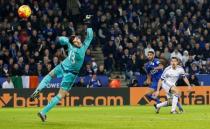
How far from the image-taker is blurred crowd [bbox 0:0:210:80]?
→ 3128 centimetres

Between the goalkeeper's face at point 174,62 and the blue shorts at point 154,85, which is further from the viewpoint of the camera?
the blue shorts at point 154,85

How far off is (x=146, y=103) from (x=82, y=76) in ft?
11.0

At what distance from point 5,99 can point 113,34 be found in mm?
7447

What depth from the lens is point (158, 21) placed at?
35.8 metres

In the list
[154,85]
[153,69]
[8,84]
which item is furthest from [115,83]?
[153,69]

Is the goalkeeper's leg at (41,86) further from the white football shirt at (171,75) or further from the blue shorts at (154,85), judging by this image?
the blue shorts at (154,85)

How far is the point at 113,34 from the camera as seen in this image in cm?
3400

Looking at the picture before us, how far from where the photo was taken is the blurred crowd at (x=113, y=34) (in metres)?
31.3

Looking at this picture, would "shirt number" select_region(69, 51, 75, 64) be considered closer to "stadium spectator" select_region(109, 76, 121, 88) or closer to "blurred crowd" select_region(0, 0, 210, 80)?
"blurred crowd" select_region(0, 0, 210, 80)

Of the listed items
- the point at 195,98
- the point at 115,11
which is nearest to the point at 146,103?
the point at 195,98

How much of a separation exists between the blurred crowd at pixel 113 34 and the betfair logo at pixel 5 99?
138 cm

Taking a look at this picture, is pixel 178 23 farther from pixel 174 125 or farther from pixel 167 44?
pixel 174 125

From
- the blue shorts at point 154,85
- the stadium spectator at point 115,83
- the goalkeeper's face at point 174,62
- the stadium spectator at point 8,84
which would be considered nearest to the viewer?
the goalkeeper's face at point 174,62

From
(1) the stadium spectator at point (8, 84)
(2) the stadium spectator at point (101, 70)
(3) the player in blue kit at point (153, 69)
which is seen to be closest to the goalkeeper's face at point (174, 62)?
(3) the player in blue kit at point (153, 69)
